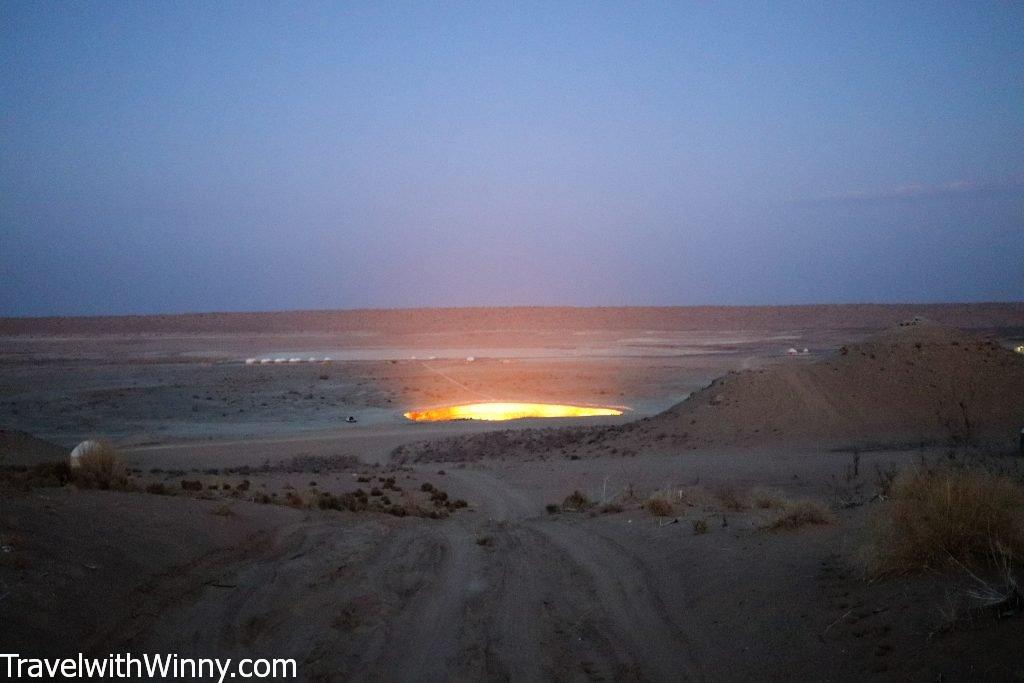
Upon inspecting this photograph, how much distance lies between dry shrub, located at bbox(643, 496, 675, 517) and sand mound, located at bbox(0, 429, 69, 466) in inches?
447

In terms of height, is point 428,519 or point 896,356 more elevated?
point 896,356

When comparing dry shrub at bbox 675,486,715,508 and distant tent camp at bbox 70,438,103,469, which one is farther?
dry shrub at bbox 675,486,715,508

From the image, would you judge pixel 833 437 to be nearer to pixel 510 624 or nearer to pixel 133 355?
pixel 510 624

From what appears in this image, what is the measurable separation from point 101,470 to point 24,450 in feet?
24.2

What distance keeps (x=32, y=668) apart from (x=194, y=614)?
1656 mm

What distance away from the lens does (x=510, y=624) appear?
7590 mm

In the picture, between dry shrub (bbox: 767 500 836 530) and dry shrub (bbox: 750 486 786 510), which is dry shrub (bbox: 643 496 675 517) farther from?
dry shrub (bbox: 767 500 836 530)

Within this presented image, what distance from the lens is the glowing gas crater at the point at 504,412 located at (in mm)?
32688

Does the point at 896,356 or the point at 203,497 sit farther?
the point at 896,356

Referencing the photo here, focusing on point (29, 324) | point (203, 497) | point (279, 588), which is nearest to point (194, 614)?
point (279, 588)

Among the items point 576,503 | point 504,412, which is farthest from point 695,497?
point 504,412

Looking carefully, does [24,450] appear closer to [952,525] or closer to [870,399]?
[952,525]

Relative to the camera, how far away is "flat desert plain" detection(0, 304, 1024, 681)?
21.5ft

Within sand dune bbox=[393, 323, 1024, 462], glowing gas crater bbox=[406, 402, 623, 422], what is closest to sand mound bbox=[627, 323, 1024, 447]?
sand dune bbox=[393, 323, 1024, 462]
